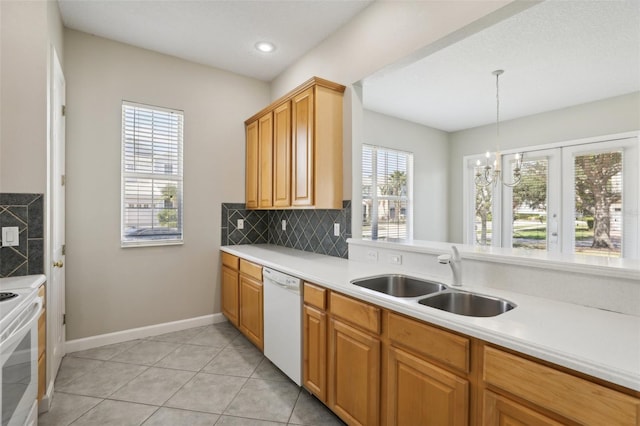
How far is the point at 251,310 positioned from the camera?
111 inches

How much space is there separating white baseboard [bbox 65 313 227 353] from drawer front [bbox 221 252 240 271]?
25.5 inches

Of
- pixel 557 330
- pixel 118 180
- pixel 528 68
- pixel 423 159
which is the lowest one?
pixel 557 330

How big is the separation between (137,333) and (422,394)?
290 cm

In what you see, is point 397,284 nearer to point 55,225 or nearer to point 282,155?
point 282,155

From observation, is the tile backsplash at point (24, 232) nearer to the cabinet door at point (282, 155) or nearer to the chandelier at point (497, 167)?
the cabinet door at point (282, 155)

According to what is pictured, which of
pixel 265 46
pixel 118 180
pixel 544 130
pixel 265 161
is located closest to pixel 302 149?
pixel 265 161

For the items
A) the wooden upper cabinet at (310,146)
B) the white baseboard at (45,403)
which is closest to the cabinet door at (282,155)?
the wooden upper cabinet at (310,146)

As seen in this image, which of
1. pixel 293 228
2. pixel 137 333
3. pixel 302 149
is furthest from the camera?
pixel 293 228

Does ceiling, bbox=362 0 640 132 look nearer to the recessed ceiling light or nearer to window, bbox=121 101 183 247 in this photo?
the recessed ceiling light

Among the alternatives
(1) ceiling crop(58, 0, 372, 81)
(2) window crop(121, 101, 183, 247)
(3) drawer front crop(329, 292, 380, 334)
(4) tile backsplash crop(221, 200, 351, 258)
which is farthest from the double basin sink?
(2) window crop(121, 101, 183, 247)

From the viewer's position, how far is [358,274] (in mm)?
2072

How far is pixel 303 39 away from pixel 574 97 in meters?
3.61

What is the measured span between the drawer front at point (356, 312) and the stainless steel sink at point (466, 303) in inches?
9.6

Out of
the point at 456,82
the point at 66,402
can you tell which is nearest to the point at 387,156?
the point at 456,82
